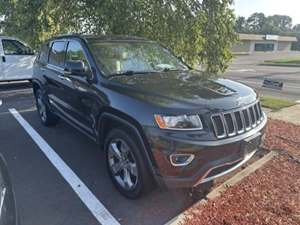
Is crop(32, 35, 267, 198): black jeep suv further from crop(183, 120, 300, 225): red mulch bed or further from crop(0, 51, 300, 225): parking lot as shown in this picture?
crop(183, 120, 300, 225): red mulch bed

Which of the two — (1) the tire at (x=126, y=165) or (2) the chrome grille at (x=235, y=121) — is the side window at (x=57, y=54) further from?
(2) the chrome grille at (x=235, y=121)

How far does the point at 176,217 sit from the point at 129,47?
252 centimetres

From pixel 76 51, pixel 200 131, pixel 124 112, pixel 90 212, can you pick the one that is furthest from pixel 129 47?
pixel 90 212

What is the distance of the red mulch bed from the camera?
2.96 m

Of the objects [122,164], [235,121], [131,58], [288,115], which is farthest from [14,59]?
Answer: [235,121]

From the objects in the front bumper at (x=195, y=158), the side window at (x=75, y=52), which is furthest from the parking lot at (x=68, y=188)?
the side window at (x=75, y=52)

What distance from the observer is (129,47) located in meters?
4.36

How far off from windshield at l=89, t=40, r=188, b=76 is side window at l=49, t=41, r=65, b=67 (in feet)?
3.25

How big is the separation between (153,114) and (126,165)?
2.72ft

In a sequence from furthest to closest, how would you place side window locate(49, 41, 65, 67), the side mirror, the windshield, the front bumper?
side window locate(49, 41, 65, 67), the windshield, the side mirror, the front bumper

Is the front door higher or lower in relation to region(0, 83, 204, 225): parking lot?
higher

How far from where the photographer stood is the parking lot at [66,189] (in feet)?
10.2

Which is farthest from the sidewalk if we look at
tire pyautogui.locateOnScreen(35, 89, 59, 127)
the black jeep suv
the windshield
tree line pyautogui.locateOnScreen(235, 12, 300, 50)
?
tree line pyautogui.locateOnScreen(235, 12, 300, 50)

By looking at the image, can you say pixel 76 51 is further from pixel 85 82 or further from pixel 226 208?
pixel 226 208
